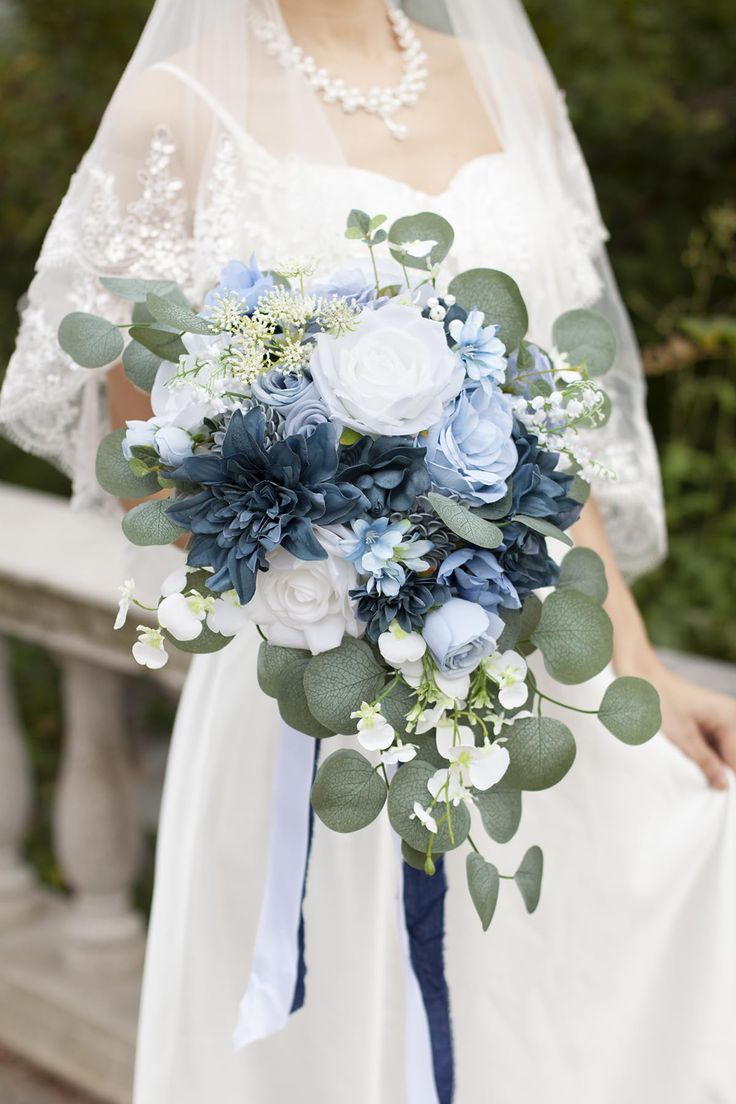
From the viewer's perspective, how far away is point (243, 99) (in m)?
1.77

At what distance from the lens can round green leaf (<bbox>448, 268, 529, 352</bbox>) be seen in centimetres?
140

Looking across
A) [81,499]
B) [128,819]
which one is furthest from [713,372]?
[81,499]

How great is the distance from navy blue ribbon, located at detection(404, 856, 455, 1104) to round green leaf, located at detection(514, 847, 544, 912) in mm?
139

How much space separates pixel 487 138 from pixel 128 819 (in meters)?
1.56

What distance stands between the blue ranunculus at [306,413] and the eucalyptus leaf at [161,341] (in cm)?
18

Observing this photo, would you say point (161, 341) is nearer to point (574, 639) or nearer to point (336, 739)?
point (574, 639)

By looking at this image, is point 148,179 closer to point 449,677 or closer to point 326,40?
point 326,40

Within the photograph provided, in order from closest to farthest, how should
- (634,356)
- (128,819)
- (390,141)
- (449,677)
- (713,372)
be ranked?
1. (449,677)
2. (390,141)
3. (634,356)
4. (128,819)
5. (713,372)

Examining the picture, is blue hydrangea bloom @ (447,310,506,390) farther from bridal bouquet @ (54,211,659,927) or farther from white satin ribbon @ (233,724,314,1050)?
white satin ribbon @ (233,724,314,1050)

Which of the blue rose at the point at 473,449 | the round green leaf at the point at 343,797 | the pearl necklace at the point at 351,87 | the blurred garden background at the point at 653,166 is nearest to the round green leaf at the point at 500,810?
the round green leaf at the point at 343,797

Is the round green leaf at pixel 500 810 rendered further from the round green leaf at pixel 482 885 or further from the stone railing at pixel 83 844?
the stone railing at pixel 83 844

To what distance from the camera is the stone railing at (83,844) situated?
2561 mm

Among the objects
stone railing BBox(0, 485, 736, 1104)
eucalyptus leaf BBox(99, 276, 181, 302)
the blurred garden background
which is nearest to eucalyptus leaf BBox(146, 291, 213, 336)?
eucalyptus leaf BBox(99, 276, 181, 302)

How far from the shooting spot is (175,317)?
133 centimetres
